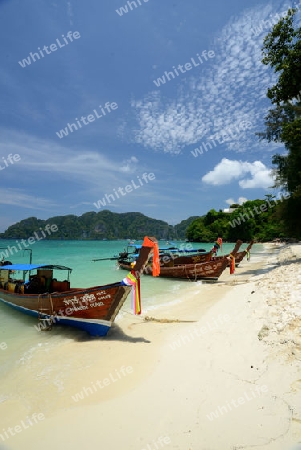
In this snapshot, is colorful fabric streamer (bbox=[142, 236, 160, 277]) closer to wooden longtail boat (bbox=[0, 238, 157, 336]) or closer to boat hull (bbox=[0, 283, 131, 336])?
wooden longtail boat (bbox=[0, 238, 157, 336])

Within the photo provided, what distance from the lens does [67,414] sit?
421 cm

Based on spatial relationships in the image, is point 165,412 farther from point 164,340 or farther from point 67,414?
point 164,340

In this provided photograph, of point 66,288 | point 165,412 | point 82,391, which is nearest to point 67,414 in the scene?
point 82,391

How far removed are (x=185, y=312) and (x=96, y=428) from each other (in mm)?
6525

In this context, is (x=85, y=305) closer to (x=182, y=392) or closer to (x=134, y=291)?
(x=134, y=291)

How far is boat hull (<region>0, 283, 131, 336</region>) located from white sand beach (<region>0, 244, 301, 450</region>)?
2.77 feet

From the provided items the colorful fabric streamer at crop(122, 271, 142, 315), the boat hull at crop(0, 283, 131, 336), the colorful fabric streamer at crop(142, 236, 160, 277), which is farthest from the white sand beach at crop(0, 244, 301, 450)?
the colorful fabric streamer at crop(142, 236, 160, 277)

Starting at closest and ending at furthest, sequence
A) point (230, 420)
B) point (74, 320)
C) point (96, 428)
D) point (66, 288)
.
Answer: point (230, 420)
point (96, 428)
point (74, 320)
point (66, 288)

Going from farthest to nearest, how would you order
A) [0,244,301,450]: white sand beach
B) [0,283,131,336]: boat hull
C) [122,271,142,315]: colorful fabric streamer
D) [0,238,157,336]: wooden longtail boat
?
1. [0,283,131,336]: boat hull
2. [0,238,157,336]: wooden longtail boat
3. [122,271,142,315]: colorful fabric streamer
4. [0,244,301,450]: white sand beach

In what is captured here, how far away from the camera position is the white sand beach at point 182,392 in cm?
334

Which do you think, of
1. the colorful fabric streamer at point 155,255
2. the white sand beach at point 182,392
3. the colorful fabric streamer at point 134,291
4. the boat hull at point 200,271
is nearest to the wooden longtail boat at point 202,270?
the boat hull at point 200,271


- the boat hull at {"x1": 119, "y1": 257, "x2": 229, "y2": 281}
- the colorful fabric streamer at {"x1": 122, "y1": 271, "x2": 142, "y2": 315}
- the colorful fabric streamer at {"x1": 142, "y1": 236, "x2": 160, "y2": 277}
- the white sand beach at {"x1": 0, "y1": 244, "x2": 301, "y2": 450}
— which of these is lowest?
the boat hull at {"x1": 119, "y1": 257, "x2": 229, "y2": 281}

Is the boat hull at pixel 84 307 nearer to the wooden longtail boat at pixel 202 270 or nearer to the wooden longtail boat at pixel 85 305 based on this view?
the wooden longtail boat at pixel 85 305

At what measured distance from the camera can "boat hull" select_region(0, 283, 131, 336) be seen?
24.9ft
